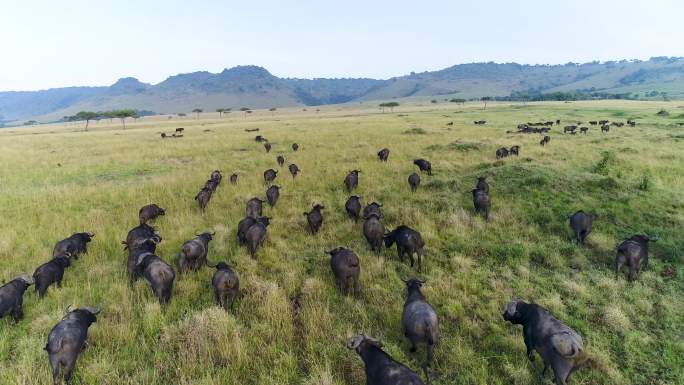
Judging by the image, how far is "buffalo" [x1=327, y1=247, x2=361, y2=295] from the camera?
300 inches

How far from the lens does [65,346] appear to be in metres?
5.23

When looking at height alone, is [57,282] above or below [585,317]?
above

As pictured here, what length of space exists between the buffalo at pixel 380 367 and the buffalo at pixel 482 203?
8.20 metres

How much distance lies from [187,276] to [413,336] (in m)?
5.58

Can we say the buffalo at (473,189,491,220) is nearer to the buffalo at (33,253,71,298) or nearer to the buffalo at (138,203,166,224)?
the buffalo at (138,203,166,224)

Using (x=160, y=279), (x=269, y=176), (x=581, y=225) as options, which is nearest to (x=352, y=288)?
(x=160, y=279)

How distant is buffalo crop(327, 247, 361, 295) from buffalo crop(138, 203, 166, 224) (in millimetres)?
8100

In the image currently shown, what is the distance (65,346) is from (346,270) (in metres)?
4.97

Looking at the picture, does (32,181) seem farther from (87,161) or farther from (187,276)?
(187,276)

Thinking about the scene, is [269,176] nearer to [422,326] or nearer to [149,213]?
[149,213]

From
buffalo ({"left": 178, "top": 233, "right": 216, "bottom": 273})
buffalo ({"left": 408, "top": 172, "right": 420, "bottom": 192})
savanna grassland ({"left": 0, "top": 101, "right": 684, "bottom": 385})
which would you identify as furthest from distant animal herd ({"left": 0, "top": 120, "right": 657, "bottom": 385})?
buffalo ({"left": 408, "top": 172, "right": 420, "bottom": 192})

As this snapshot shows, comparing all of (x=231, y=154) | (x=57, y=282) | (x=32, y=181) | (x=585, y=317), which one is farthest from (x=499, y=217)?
(x=32, y=181)

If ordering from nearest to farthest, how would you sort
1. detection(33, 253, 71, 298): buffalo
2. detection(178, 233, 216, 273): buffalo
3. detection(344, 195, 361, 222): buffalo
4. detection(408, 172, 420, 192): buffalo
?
detection(33, 253, 71, 298): buffalo < detection(178, 233, 216, 273): buffalo < detection(344, 195, 361, 222): buffalo < detection(408, 172, 420, 192): buffalo

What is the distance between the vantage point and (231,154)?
93.4 feet
